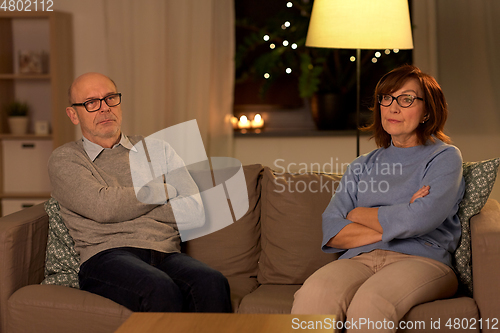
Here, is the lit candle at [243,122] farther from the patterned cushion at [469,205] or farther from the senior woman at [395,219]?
the patterned cushion at [469,205]

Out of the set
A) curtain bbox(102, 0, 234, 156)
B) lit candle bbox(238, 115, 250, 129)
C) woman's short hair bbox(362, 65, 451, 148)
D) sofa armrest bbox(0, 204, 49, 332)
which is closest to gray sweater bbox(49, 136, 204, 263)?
sofa armrest bbox(0, 204, 49, 332)

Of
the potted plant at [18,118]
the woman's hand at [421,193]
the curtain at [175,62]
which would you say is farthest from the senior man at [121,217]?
the potted plant at [18,118]

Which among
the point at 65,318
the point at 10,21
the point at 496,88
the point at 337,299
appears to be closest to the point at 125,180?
the point at 65,318

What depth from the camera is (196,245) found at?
6.57 ft

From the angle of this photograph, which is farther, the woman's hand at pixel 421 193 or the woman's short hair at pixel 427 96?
the woman's short hair at pixel 427 96

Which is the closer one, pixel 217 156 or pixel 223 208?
pixel 223 208

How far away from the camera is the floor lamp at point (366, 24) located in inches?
82.7

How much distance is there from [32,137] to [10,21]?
89cm

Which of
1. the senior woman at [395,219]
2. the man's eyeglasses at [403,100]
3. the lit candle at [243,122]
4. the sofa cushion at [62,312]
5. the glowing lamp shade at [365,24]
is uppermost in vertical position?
the glowing lamp shade at [365,24]

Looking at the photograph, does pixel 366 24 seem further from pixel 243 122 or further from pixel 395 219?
pixel 243 122

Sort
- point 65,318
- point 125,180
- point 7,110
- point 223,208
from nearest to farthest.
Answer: point 65,318
point 125,180
point 223,208
point 7,110

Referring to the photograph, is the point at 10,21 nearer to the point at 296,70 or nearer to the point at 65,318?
the point at 296,70

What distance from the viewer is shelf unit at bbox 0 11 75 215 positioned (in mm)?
3207

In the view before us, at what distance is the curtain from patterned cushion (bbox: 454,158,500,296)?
182 centimetres
